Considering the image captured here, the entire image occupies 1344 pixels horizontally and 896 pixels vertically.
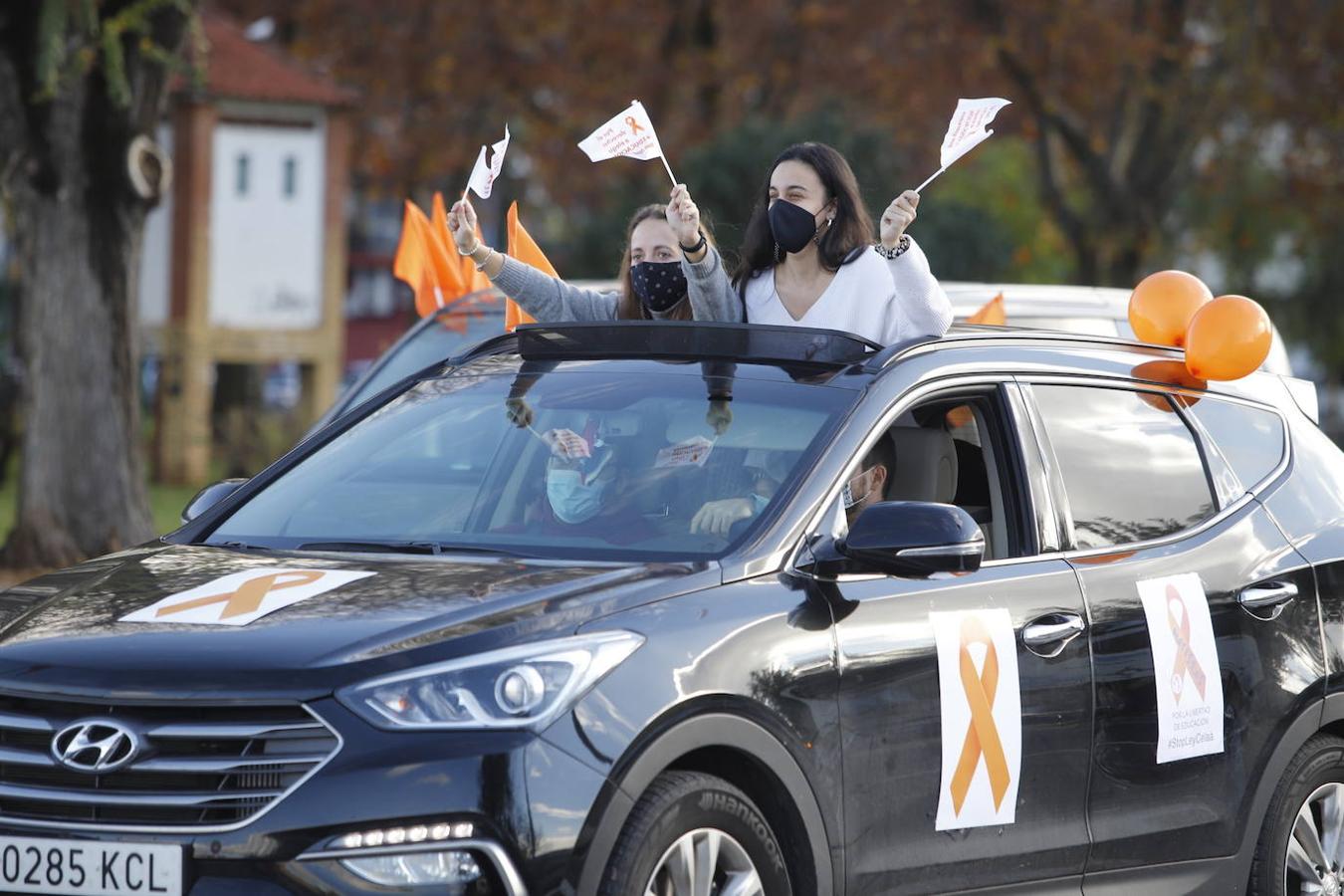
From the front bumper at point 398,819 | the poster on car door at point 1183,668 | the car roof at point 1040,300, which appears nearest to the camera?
the front bumper at point 398,819

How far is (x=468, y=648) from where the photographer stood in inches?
172

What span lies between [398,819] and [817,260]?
315 cm

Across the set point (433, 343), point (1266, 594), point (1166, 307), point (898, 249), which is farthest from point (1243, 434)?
point (433, 343)

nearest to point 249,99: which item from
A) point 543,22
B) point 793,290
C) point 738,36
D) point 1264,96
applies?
point 543,22

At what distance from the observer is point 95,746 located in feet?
14.2

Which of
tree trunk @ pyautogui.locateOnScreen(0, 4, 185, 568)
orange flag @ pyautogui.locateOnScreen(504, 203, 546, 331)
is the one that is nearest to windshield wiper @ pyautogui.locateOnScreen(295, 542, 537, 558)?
orange flag @ pyautogui.locateOnScreen(504, 203, 546, 331)

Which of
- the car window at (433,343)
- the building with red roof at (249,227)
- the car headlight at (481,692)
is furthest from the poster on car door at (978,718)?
the building with red roof at (249,227)

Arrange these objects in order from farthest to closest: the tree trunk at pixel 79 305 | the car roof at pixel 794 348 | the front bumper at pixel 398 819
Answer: the tree trunk at pixel 79 305 < the car roof at pixel 794 348 < the front bumper at pixel 398 819

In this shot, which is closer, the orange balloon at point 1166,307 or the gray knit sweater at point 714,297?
the gray knit sweater at point 714,297

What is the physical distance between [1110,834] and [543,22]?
32.5 metres

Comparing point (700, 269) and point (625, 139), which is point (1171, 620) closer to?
point (700, 269)

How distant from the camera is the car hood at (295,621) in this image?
4344mm

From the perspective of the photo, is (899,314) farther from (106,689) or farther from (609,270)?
(609,270)

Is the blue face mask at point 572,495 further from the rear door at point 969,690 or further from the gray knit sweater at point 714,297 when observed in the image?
the gray knit sweater at point 714,297
